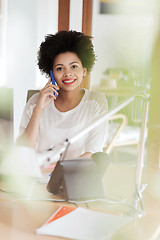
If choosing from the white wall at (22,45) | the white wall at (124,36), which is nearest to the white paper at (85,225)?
the white wall at (124,36)

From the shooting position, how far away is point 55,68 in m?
1.06

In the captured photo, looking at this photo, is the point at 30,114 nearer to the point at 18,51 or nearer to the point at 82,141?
the point at 82,141

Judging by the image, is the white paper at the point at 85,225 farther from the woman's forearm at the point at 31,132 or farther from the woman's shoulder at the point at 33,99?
the woman's shoulder at the point at 33,99

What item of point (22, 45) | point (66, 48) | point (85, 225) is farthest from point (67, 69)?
point (22, 45)

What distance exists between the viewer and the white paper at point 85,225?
0.59 metres

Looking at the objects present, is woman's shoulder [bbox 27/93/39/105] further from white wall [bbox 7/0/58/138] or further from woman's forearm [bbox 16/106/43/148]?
white wall [bbox 7/0/58/138]

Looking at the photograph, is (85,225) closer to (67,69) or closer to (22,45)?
(67,69)

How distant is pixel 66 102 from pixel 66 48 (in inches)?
7.8

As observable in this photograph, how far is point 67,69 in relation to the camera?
1.05 m

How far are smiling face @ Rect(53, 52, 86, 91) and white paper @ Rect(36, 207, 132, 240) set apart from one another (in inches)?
18.7

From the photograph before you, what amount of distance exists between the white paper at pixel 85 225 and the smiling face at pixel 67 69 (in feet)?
1.56

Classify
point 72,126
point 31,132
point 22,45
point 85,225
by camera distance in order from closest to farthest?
point 85,225, point 31,132, point 72,126, point 22,45

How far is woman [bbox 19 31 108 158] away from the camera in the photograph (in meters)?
1.03

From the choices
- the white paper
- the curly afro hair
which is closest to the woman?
the curly afro hair
